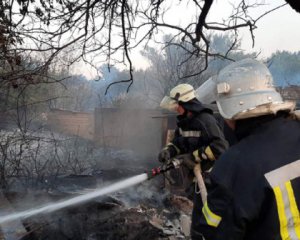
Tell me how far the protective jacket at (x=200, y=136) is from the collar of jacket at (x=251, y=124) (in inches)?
101

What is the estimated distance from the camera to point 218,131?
4.43 m

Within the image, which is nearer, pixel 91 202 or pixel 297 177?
pixel 297 177

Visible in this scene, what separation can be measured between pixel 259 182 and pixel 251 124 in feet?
1.14

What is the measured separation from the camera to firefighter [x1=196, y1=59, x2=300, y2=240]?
1.46 m

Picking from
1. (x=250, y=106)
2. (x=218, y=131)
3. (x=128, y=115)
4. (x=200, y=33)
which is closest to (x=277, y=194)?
(x=250, y=106)

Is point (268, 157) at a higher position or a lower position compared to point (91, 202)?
higher

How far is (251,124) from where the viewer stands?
1694 mm

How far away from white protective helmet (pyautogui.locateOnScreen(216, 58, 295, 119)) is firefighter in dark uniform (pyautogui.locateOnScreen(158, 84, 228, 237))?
2.45 m

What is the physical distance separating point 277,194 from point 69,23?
12.5ft

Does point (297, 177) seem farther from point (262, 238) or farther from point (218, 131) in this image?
point (218, 131)

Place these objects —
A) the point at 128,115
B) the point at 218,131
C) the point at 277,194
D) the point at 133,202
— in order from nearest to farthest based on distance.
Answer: the point at 277,194
the point at 218,131
the point at 133,202
the point at 128,115

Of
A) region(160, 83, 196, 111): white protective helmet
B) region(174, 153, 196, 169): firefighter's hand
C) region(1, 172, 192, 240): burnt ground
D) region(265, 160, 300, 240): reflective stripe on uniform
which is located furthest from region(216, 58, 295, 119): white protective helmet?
region(1, 172, 192, 240): burnt ground

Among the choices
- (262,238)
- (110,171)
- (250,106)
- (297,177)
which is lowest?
(110,171)

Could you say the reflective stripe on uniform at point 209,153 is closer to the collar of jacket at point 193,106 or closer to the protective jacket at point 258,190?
the collar of jacket at point 193,106
